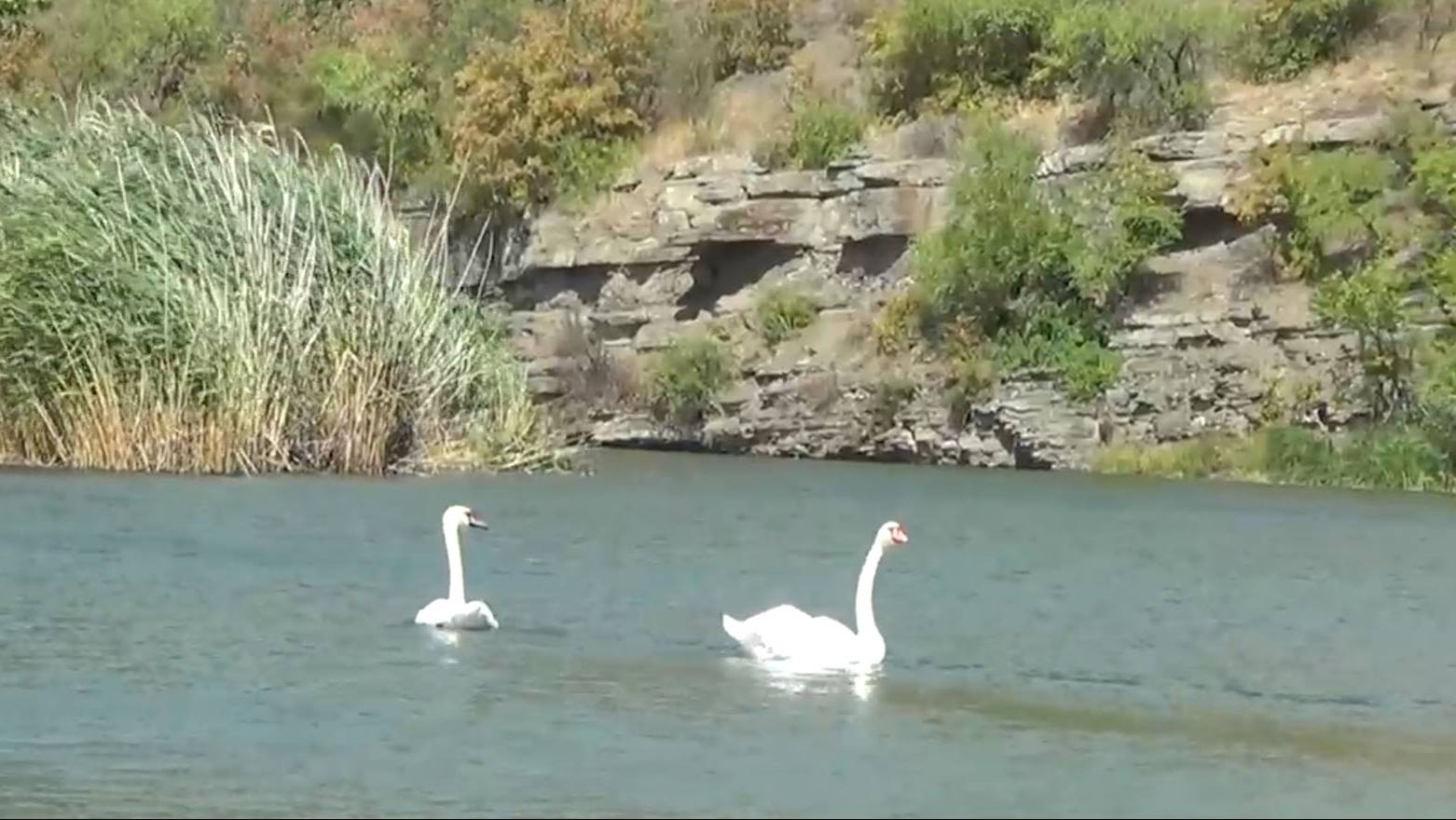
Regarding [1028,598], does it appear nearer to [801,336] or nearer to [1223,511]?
[1223,511]

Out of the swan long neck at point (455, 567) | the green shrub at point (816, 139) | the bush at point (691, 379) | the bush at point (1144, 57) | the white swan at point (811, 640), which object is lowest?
the white swan at point (811, 640)

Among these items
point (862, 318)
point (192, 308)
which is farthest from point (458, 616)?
point (862, 318)

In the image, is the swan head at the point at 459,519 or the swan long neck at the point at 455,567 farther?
the swan head at the point at 459,519

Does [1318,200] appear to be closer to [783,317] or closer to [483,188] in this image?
[783,317]

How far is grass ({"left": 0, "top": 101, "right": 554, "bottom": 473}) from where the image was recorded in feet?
124

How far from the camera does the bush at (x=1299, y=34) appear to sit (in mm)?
56562

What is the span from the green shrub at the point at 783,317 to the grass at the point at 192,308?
15986mm

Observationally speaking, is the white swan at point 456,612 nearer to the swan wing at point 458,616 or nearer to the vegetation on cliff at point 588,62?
the swan wing at point 458,616

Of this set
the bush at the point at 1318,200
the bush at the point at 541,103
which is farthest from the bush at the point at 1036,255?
the bush at the point at 541,103

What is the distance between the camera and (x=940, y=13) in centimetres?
5959

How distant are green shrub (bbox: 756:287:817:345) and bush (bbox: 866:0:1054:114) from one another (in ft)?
19.1

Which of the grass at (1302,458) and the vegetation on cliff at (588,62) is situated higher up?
the vegetation on cliff at (588,62)

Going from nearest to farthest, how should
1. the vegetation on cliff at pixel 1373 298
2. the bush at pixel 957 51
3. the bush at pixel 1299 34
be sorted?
the vegetation on cliff at pixel 1373 298 → the bush at pixel 1299 34 → the bush at pixel 957 51

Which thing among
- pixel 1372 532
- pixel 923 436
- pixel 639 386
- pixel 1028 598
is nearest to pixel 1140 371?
pixel 923 436
